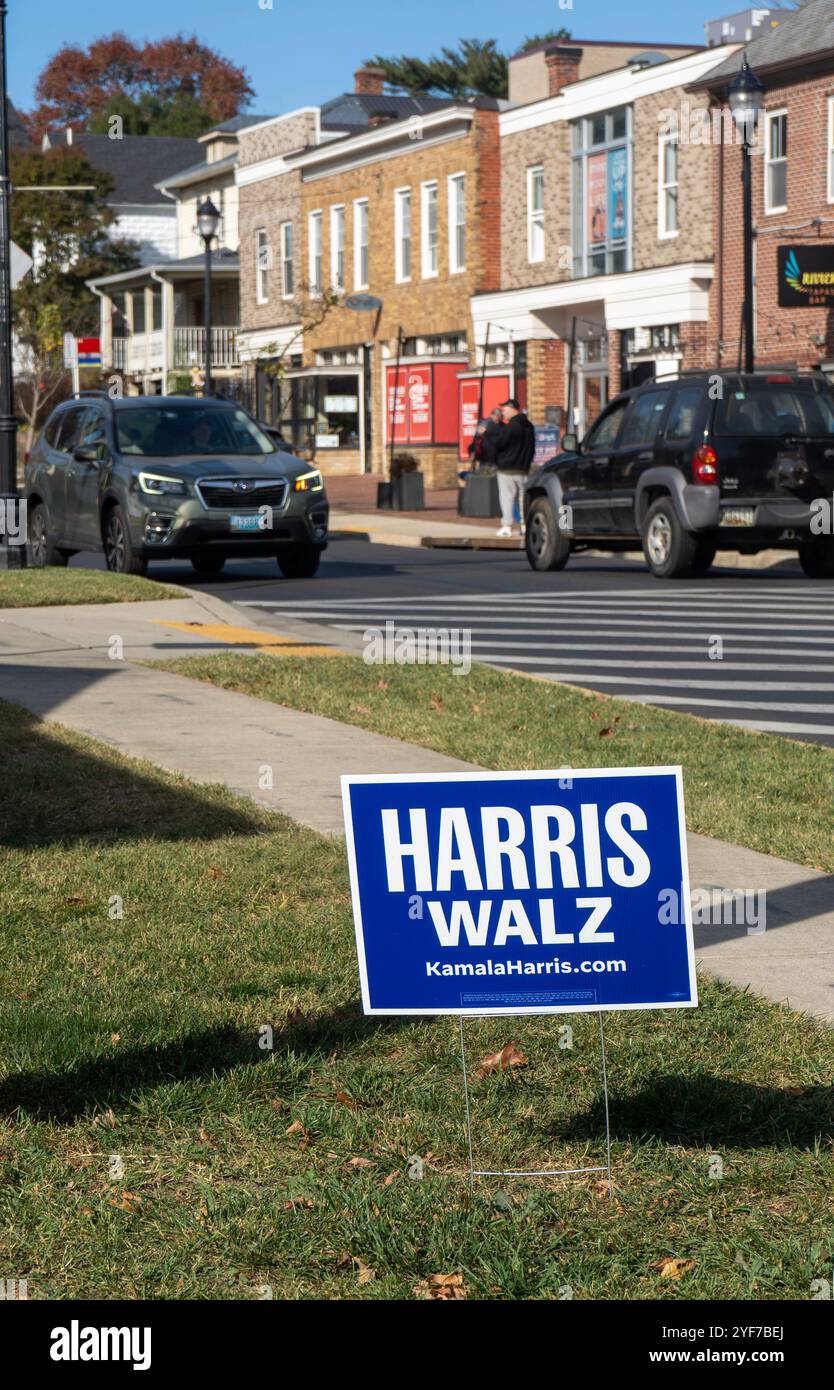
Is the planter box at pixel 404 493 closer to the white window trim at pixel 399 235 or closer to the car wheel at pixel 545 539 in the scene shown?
the white window trim at pixel 399 235

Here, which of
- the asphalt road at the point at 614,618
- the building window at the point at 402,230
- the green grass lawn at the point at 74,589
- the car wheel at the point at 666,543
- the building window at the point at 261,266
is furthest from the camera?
the building window at the point at 261,266

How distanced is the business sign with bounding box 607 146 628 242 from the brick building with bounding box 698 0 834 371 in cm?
345

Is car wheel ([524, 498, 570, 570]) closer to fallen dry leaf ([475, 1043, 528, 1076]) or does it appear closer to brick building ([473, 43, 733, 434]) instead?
brick building ([473, 43, 733, 434])

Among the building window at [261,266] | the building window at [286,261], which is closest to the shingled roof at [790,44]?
the building window at [286,261]

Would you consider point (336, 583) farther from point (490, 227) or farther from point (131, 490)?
point (490, 227)

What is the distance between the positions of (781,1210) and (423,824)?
1.07 meters

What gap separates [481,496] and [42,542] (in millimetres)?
12684

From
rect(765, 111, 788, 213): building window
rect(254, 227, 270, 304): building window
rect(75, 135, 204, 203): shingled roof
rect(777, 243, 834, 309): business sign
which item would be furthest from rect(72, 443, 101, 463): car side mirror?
rect(75, 135, 204, 203): shingled roof

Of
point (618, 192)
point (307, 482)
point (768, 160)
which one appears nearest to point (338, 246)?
point (618, 192)

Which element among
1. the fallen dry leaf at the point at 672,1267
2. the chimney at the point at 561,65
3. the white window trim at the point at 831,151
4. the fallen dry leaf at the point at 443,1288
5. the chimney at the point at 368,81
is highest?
the chimney at the point at 368,81

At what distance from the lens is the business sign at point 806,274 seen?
28.8m

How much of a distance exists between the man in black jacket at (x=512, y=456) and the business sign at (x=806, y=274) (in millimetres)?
4789

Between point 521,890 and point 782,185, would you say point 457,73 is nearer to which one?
point 782,185
